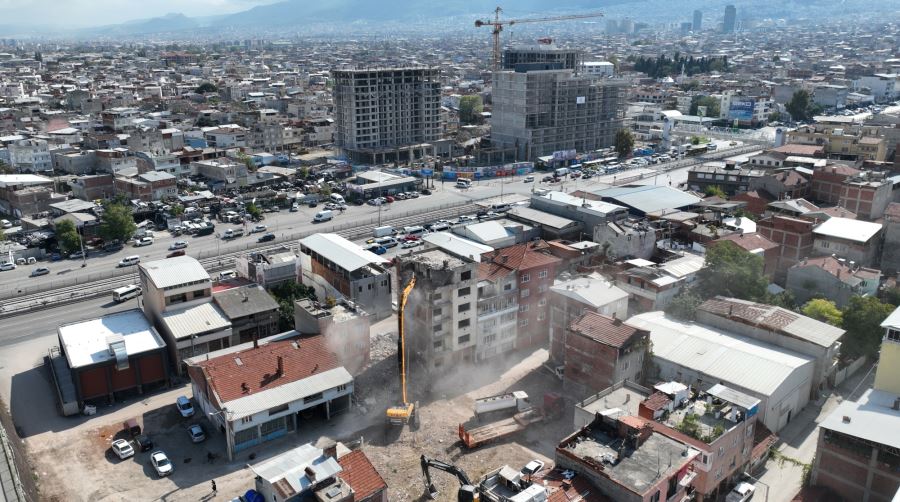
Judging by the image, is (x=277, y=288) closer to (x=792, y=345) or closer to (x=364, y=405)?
(x=364, y=405)

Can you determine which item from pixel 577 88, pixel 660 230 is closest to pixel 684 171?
pixel 577 88

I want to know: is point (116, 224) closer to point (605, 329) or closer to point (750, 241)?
point (605, 329)

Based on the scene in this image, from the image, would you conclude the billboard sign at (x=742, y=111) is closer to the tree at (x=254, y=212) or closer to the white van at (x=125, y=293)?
the tree at (x=254, y=212)

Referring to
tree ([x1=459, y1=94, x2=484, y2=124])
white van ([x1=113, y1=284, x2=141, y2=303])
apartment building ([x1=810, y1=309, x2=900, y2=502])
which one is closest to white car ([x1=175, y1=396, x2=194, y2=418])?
white van ([x1=113, y1=284, x2=141, y2=303])

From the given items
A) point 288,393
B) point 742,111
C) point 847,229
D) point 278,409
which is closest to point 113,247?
point 288,393

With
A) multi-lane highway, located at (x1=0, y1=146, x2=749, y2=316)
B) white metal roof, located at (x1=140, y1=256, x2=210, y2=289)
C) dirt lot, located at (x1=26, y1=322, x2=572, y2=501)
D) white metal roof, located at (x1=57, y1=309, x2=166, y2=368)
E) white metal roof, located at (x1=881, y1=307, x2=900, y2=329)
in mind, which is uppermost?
white metal roof, located at (x1=881, y1=307, x2=900, y2=329)

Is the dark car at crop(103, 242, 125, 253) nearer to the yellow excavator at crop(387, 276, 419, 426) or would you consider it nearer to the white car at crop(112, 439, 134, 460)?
the white car at crop(112, 439, 134, 460)

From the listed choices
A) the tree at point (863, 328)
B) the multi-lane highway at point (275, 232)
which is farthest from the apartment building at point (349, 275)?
the tree at point (863, 328)
